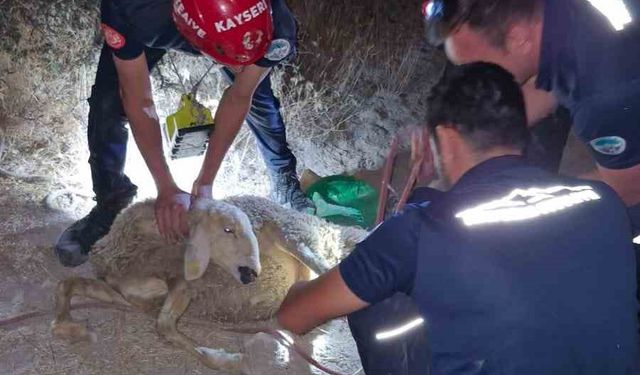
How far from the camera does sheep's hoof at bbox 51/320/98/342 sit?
2629 millimetres

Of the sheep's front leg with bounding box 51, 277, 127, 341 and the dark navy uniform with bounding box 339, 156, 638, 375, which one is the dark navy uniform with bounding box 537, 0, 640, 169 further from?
the sheep's front leg with bounding box 51, 277, 127, 341

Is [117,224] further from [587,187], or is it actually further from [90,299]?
[587,187]

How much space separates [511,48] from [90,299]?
1.94 m

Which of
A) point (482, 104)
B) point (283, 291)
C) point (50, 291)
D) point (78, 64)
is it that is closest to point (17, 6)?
point (78, 64)

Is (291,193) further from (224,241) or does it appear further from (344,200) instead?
(224,241)

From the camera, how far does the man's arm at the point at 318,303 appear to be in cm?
172

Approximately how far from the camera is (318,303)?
1.79m

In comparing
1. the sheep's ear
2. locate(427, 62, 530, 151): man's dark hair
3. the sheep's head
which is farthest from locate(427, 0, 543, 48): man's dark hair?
the sheep's ear

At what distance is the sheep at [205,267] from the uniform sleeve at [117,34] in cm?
64

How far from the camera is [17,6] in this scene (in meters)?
4.72

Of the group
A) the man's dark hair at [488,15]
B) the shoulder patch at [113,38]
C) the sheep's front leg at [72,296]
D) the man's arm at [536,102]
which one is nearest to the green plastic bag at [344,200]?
the man's arm at [536,102]

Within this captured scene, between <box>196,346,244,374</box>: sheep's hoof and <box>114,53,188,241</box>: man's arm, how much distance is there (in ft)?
1.66

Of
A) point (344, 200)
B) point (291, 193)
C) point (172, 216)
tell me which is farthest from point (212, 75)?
point (172, 216)

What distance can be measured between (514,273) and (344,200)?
248cm
